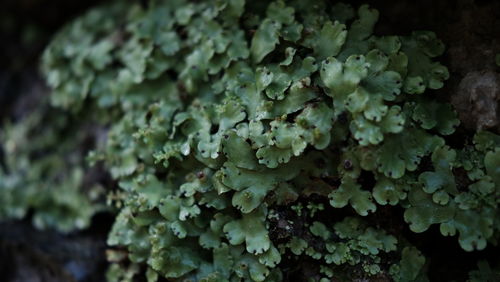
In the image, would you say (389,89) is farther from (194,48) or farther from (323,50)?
(194,48)

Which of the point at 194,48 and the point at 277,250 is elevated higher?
the point at 194,48

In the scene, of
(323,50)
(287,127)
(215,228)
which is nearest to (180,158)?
(215,228)

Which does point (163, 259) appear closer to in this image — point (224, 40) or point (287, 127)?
point (287, 127)

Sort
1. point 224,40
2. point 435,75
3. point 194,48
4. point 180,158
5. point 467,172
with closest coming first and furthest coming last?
point 467,172
point 435,75
point 180,158
point 224,40
point 194,48

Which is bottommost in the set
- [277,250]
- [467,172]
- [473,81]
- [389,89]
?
[277,250]

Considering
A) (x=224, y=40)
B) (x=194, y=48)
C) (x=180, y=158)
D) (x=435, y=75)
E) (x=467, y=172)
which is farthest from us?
(x=194, y=48)

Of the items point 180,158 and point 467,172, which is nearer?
point 467,172
